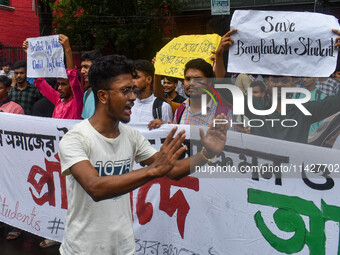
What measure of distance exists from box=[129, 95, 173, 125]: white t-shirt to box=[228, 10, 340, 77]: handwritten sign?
990 millimetres

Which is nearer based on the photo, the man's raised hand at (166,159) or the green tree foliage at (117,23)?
the man's raised hand at (166,159)

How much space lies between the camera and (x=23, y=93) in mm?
6562

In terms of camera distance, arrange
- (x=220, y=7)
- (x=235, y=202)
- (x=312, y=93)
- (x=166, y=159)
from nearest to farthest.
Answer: (x=166, y=159) → (x=235, y=202) → (x=312, y=93) → (x=220, y=7)

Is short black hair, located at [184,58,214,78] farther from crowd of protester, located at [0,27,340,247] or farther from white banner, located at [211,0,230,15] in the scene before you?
white banner, located at [211,0,230,15]

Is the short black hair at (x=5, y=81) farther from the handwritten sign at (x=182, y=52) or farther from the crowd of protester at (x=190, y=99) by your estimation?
the handwritten sign at (x=182, y=52)

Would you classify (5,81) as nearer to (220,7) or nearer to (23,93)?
(23,93)

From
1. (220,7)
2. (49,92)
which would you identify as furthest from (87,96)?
(220,7)

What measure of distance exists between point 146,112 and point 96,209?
84.4 inches

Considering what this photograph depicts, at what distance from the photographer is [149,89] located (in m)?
4.74

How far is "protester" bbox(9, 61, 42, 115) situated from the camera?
6.52 meters

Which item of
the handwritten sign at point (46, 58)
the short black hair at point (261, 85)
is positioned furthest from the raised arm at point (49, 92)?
the short black hair at point (261, 85)

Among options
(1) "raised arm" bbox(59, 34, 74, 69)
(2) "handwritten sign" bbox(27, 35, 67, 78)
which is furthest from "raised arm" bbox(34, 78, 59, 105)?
(1) "raised arm" bbox(59, 34, 74, 69)

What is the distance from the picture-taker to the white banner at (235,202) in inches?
129

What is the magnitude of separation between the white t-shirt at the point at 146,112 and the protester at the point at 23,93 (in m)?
2.45
